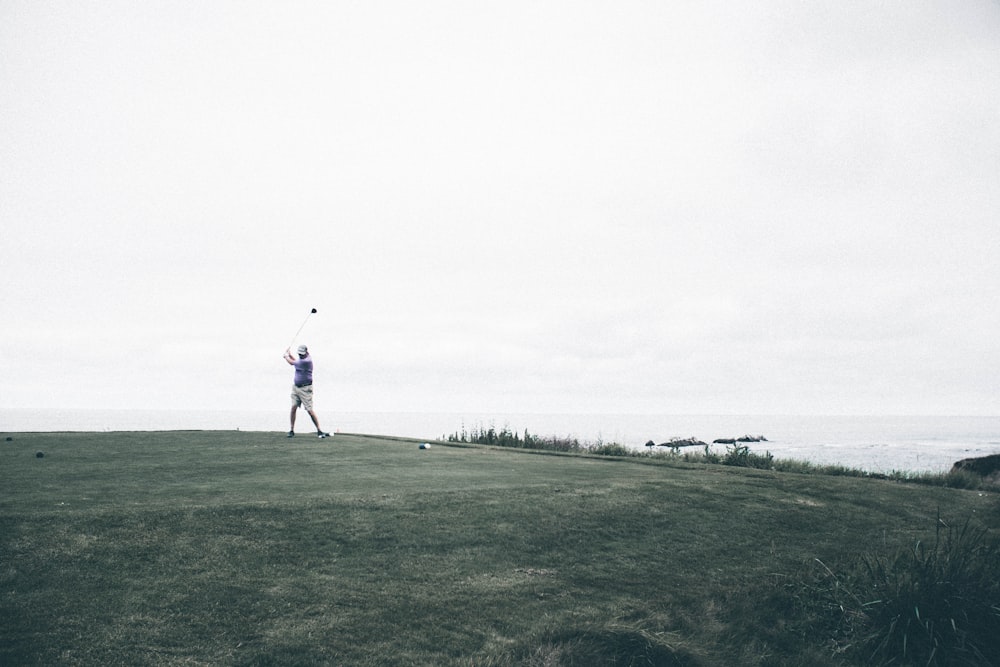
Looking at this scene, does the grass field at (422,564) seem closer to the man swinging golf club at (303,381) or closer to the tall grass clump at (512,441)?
the man swinging golf club at (303,381)

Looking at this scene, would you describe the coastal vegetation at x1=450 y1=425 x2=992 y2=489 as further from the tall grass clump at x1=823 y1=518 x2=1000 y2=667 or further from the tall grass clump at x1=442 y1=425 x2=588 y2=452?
the tall grass clump at x1=823 y1=518 x2=1000 y2=667

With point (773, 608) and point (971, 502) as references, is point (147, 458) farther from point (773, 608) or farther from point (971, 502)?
point (971, 502)

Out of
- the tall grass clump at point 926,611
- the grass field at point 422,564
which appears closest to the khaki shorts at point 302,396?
the grass field at point 422,564

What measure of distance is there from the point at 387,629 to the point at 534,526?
309 cm

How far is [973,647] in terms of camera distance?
6.09m

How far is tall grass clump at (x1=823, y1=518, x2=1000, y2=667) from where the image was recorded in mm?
6180

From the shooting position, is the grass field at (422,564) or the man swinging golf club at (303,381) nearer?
the grass field at (422,564)

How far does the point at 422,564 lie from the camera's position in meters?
7.01

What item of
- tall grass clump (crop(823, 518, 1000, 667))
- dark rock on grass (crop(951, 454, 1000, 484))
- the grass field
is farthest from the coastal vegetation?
tall grass clump (crop(823, 518, 1000, 667))

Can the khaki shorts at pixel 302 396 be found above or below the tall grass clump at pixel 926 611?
above

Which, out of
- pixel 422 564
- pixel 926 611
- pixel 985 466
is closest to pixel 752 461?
pixel 926 611

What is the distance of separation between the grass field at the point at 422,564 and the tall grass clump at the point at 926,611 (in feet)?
0.27

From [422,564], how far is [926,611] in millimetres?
5431

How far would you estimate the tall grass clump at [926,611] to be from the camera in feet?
20.3
